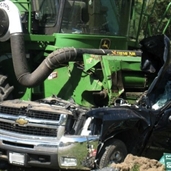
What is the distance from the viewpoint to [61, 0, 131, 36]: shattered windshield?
31.8 ft

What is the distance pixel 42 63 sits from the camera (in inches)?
332

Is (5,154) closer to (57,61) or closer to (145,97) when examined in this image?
(57,61)

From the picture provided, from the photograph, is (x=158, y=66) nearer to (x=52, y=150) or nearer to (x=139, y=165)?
(x=139, y=165)

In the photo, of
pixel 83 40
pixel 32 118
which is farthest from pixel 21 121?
pixel 83 40

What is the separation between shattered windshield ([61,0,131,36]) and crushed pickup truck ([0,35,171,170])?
2217 millimetres

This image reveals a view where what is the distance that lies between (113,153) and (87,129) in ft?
1.73

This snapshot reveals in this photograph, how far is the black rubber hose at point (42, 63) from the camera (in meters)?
8.32

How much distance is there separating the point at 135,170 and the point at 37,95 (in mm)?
3866

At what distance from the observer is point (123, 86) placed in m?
8.54

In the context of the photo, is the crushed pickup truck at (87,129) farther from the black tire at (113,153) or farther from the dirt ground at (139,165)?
the dirt ground at (139,165)

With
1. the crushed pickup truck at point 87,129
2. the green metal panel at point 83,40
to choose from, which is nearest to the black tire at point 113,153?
the crushed pickup truck at point 87,129

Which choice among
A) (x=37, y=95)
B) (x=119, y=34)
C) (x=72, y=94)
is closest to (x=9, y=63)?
(x=37, y=95)

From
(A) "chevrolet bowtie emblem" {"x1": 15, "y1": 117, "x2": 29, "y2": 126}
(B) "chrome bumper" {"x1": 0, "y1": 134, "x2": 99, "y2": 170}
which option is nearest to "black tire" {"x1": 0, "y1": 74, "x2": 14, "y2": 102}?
(A) "chevrolet bowtie emblem" {"x1": 15, "y1": 117, "x2": 29, "y2": 126}

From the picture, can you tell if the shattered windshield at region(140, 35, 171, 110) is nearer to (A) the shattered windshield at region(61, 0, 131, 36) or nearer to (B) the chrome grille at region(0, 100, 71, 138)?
(B) the chrome grille at region(0, 100, 71, 138)
